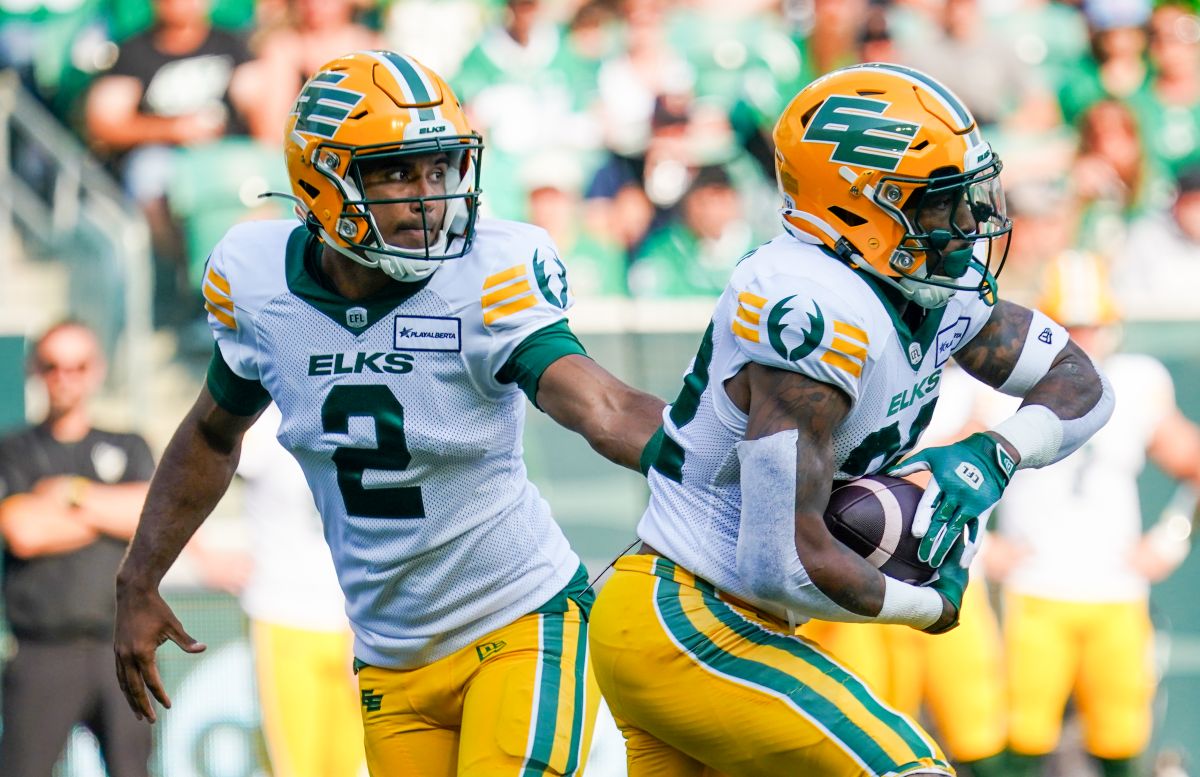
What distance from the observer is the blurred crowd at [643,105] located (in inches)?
279

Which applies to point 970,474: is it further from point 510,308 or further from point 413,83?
point 413,83

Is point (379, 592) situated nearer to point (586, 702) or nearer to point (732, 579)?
point (586, 702)

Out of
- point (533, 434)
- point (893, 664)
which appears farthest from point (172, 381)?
point (893, 664)

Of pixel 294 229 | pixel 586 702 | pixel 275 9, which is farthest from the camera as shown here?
pixel 275 9

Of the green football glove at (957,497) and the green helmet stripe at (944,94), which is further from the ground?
the green helmet stripe at (944,94)

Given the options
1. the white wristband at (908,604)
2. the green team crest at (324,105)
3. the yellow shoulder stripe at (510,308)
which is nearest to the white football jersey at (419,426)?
the yellow shoulder stripe at (510,308)

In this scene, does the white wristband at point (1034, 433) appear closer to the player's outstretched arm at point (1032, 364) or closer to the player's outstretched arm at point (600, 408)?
the player's outstretched arm at point (1032, 364)

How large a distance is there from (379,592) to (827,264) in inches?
48.5

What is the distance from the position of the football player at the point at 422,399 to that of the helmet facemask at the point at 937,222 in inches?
22.7

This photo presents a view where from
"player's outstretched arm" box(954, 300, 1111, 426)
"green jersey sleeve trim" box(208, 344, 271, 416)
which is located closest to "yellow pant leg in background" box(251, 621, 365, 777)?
"green jersey sleeve trim" box(208, 344, 271, 416)

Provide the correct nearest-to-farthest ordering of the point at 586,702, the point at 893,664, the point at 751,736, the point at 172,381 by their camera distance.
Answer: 1. the point at 751,736
2. the point at 586,702
3. the point at 893,664
4. the point at 172,381

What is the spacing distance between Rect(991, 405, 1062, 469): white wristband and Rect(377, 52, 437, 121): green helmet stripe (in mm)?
1368

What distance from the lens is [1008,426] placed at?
3377mm

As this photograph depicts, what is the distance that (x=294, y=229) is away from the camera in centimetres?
373
